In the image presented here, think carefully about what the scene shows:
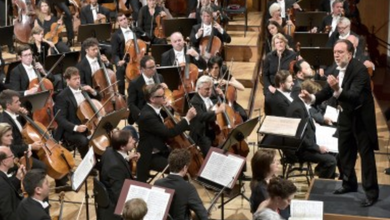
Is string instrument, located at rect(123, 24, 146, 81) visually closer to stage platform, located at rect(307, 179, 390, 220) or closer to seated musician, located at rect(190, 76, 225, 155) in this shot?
seated musician, located at rect(190, 76, 225, 155)

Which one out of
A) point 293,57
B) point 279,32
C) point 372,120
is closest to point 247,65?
point 279,32

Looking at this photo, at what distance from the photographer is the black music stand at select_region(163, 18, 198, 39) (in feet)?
34.0

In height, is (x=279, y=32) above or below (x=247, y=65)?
above

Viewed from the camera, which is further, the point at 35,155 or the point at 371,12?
the point at 371,12

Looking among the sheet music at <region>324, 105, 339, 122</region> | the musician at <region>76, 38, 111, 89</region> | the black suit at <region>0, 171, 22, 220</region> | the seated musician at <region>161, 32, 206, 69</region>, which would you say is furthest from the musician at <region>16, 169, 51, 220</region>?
the seated musician at <region>161, 32, 206, 69</region>

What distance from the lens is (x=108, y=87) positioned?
831 centimetres

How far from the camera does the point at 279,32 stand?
9852 mm

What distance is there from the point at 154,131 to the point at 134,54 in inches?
110

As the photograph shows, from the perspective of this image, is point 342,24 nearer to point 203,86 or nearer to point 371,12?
point 203,86

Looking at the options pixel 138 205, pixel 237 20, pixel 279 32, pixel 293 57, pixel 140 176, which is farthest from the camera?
pixel 237 20

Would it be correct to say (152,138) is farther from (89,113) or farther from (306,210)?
(306,210)

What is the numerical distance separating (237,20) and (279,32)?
281 cm

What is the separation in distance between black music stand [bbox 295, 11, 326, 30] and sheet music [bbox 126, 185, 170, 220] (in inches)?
242

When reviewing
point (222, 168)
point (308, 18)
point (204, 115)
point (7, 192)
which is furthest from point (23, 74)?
point (308, 18)
